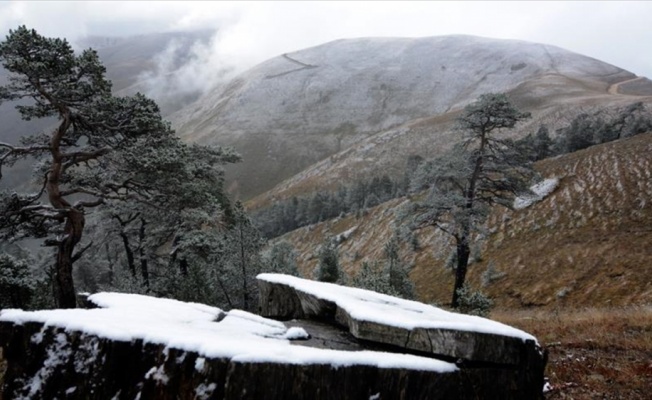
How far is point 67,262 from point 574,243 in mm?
40226

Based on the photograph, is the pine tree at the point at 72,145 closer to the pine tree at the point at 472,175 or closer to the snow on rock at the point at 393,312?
the snow on rock at the point at 393,312

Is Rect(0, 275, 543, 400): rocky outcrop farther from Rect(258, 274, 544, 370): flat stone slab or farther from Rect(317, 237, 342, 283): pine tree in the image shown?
Rect(317, 237, 342, 283): pine tree

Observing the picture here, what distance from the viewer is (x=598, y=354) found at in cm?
1061

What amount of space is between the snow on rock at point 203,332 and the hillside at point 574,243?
2733 cm

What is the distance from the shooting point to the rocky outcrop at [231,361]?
18.2 ft

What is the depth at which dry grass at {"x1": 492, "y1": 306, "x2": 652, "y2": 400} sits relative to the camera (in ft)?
27.4

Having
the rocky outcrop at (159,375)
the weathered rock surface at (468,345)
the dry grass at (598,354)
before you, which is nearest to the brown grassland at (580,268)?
the dry grass at (598,354)

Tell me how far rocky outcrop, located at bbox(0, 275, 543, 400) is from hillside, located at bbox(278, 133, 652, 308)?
25.7 m

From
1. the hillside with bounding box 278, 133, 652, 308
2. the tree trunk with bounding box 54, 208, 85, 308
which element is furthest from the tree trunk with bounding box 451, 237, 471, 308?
the tree trunk with bounding box 54, 208, 85, 308

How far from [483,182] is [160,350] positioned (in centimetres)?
2087

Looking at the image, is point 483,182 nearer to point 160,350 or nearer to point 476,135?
point 476,135

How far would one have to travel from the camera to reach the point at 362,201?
100 m

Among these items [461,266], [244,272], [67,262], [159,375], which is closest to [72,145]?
[67,262]

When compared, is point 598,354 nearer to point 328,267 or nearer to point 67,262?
point 67,262
